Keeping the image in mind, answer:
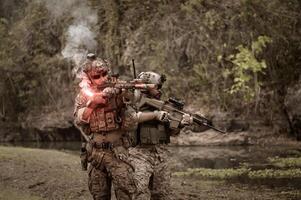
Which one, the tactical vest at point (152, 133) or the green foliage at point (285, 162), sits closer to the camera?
the tactical vest at point (152, 133)

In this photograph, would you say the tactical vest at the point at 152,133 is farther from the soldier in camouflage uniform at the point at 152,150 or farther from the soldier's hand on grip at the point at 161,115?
the soldier's hand on grip at the point at 161,115

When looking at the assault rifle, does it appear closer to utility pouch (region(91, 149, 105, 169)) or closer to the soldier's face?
the soldier's face

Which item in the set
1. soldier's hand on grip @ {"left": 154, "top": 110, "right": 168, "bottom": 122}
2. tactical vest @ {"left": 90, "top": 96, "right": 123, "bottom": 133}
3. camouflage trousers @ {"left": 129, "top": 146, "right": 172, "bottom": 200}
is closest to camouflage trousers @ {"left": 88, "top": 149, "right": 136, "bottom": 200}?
tactical vest @ {"left": 90, "top": 96, "right": 123, "bottom": 133}

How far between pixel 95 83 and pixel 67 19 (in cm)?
2767

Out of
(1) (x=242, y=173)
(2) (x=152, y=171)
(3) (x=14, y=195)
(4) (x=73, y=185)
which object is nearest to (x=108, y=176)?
(2) (x=152, y=171)

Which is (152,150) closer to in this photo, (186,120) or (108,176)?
(186,120)

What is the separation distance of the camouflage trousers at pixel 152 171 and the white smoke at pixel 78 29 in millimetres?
22958

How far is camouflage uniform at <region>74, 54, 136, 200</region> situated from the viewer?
22.0 feet

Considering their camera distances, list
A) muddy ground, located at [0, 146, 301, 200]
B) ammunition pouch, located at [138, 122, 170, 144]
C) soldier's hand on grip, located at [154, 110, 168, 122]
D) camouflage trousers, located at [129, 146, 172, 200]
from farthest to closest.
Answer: muddy ground, located at [0, 146, 301, 200] → ammunition pouch, located at [138, 122, 170, 144] → camouflage trousers, located at [129, 146, 172, 200] → soldier's hand on grip, located at [154, 110, 168, 122]

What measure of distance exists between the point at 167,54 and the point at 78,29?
732 centimetres

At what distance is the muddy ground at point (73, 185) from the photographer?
34.8 feet

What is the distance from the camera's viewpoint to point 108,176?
6.82 metres

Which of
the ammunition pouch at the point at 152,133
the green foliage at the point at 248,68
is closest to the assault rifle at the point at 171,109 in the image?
the ammunition pouch at the point at 152,133

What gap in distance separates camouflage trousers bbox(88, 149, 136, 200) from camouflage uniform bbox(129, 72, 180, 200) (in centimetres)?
71
